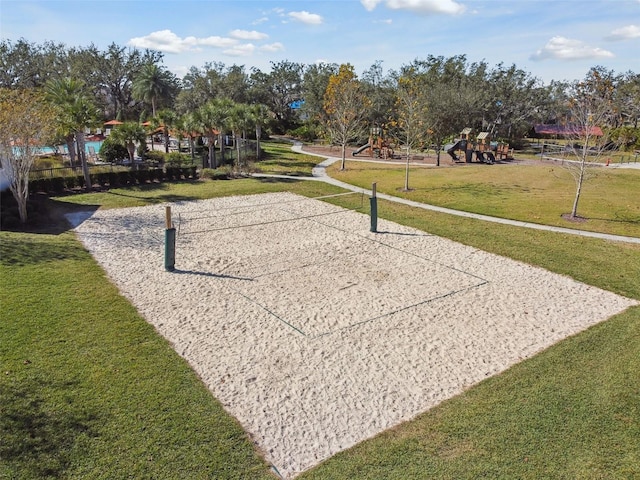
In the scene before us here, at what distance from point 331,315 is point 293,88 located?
60467 mm

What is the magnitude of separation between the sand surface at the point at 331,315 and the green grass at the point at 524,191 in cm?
642

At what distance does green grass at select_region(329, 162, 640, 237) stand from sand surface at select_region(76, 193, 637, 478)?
6421 mm

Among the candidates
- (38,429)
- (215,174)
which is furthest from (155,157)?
(38,429)

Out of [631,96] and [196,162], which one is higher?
[631,96]

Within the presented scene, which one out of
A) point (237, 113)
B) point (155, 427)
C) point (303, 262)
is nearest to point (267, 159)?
point (237, 113)

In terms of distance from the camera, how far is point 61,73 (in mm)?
59156

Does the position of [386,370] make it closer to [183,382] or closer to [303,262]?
[183,382]

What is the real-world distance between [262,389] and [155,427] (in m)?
1.80

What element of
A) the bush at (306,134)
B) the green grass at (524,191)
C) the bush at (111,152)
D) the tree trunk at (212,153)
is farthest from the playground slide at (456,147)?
the bush at (111,152)

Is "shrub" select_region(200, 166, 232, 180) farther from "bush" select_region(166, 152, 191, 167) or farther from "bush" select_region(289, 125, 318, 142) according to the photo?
"bush" select_region(289, 125, 318, 142)

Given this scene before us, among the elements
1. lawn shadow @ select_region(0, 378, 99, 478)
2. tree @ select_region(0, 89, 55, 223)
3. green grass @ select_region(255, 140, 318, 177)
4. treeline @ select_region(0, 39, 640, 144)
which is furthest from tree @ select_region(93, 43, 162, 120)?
lawn shadow @ select_region(0, 378, 99, 478)

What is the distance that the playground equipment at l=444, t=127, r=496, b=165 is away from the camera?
3819cm

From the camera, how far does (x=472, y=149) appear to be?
38.4 meters

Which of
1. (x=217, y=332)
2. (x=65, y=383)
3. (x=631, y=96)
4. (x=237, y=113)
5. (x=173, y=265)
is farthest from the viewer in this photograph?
(x=631, y=96)
